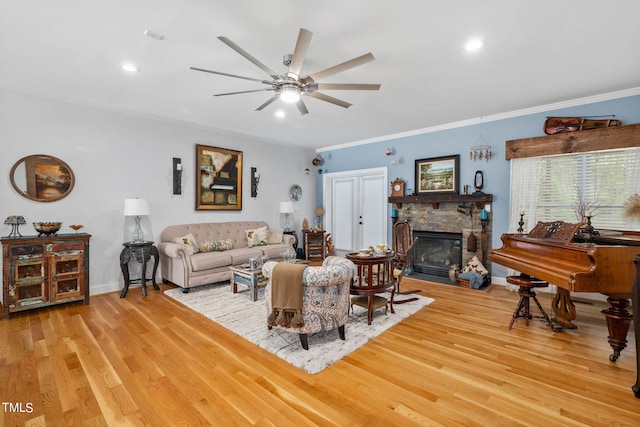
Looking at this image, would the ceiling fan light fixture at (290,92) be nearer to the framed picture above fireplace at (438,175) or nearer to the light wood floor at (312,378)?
the light wood floor at (312,378)

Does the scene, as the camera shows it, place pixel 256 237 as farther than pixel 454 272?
Yes

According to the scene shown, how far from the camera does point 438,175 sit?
17.7 ft

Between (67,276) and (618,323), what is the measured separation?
584 centimetres

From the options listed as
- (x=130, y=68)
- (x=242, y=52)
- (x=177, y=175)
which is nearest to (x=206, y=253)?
(x=177, y=175)

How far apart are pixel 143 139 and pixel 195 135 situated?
0.87 m

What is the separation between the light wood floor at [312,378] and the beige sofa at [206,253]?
1121 mm

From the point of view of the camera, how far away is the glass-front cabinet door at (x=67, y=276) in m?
3.63

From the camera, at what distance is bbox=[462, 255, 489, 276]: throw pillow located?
468cm

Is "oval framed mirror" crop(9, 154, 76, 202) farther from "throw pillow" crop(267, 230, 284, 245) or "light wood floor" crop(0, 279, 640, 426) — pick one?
"throw pillow" crop(267, 230, 284, 245)

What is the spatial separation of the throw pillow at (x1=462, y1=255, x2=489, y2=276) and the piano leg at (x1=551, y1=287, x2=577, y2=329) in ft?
4.62

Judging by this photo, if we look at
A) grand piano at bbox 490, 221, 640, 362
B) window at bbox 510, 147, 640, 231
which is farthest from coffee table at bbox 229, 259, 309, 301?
window at bbox 510, 147, 640, 231

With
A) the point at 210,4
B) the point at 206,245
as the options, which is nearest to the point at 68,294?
the point at 206,245

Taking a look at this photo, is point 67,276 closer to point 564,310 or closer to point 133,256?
point 133,256

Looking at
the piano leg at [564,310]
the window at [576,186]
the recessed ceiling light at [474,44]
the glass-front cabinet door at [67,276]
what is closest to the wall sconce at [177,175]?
the glass-front cabinet door at [67,276]
